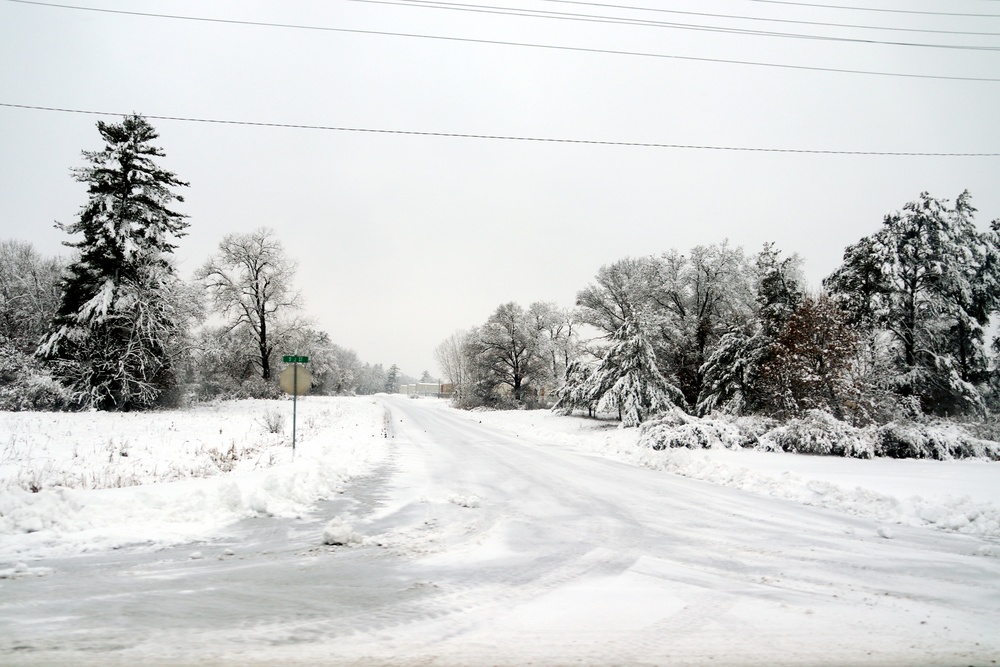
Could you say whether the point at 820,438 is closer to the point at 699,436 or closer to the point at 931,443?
the point at 931,443

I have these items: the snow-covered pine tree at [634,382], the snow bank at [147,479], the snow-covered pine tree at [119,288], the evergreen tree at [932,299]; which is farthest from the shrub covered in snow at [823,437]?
the snow-covered pine tree at [119,288]

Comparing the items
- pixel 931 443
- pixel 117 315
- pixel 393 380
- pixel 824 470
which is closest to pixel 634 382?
pixel 931 443

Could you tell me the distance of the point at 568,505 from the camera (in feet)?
27.0

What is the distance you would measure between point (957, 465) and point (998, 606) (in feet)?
38.7

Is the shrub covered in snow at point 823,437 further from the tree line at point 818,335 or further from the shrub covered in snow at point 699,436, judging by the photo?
the tree line at point 818,335

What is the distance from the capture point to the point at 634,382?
25281 millimetres

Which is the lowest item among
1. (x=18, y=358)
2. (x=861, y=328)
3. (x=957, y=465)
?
(x=957, y=465)

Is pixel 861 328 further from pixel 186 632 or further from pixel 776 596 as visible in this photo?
pixel 186 632

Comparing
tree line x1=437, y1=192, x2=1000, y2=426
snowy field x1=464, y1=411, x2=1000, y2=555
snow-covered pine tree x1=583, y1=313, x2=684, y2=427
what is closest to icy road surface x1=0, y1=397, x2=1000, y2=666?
snowy field x1=464, y1=411, x2=1000, y2=555

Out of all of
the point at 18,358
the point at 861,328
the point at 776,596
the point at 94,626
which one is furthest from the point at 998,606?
the point at 18,358

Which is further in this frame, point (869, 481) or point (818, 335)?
point (818, 335)

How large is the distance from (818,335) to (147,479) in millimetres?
22172

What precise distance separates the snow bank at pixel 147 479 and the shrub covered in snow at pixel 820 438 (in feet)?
43.0

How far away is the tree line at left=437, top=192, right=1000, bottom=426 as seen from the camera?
19.6 meters
